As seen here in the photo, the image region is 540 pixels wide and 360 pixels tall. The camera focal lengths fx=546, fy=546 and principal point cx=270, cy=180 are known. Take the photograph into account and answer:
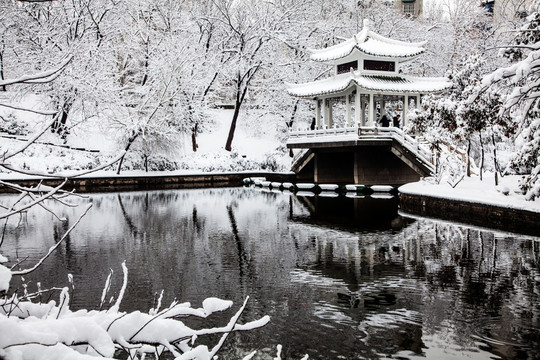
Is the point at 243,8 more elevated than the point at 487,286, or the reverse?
the point at 243,8

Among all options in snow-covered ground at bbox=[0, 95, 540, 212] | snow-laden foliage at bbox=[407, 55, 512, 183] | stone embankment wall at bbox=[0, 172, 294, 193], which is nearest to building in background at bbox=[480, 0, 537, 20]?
snow-laden foliage at bbox=[407, 55, 512, 183]

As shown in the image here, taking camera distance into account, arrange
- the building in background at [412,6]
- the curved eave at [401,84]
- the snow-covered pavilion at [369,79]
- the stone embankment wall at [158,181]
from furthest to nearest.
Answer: the building in background at [412,6]
the snow-covered pavilion at [369,79]
the curved eave at [401,84]
the stone embankment wall at [158,181]

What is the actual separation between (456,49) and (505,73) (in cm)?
3800

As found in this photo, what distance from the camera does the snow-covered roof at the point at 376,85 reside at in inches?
1202

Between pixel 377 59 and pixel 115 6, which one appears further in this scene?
pixel 115 6

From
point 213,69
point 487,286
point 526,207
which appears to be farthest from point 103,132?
point 487,286

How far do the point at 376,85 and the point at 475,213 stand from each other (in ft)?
50.1

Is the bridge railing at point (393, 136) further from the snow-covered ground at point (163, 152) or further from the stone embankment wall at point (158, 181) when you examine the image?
the snow-covered ground at point (163, 152)

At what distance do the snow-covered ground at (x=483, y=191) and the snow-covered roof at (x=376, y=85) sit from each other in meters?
9.32

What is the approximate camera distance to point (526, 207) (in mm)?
14625

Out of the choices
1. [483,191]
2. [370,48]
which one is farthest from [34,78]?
[370,48]

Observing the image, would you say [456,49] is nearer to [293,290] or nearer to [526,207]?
[526,207]

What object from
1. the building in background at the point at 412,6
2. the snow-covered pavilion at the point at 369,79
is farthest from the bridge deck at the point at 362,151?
the building in background at the point at 412,6

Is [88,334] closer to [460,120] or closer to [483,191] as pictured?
[483,191]
